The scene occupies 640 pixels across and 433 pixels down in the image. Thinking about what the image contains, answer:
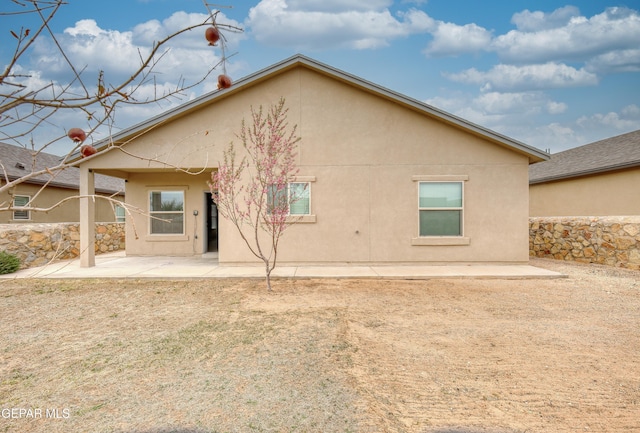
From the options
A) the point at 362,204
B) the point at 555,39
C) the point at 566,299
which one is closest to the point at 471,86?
the point at 555,39

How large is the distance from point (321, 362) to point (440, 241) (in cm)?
741

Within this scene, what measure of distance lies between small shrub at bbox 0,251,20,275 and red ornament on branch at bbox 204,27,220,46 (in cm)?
1155

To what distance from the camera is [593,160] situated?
1543 cm

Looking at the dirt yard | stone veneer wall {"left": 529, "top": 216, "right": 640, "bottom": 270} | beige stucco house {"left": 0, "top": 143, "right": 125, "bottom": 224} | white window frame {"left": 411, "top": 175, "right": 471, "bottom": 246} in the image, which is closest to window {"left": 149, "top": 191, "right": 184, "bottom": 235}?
beige stucco house {"left": 0, "top": 143, "right": 125, "bottom": 224}

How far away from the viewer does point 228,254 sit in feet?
34.3

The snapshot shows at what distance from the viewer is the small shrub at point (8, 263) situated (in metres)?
9.54

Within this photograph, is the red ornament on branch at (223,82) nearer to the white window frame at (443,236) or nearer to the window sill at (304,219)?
the window sill at (304,219)

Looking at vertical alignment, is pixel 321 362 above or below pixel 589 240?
below

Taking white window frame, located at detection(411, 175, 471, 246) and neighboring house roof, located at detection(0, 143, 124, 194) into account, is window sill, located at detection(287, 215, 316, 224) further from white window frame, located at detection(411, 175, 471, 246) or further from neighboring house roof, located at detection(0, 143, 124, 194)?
neighboring house roof, located at detection(0, 143, 124, 194)

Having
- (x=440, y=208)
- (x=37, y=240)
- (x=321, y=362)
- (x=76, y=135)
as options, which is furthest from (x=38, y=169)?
(x=76, y=135)

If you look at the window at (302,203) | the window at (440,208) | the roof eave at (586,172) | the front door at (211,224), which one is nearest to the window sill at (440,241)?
the window at (440,208)

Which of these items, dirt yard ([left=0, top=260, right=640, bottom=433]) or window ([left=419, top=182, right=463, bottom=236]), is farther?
window ([left=419, top=182, right=463, bottom=236])

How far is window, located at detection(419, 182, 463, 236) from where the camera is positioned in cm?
1054

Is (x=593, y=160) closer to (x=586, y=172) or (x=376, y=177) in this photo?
(x=586, y=172)
